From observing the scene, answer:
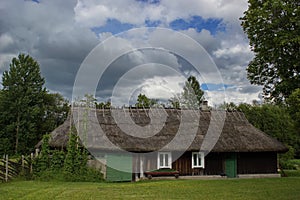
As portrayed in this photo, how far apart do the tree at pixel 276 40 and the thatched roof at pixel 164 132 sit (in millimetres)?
4919

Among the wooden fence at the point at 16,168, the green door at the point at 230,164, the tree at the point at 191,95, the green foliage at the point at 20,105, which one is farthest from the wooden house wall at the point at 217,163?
the tree at the point at 191,95

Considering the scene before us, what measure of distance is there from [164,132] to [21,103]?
66.2 feet

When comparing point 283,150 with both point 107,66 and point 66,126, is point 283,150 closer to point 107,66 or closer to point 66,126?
point 107,66

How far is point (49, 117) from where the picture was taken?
42.0 meters

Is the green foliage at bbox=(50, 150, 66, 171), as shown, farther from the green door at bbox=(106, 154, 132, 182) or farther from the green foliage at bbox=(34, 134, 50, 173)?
the green door at bbox=(106, 154, 132, 182)

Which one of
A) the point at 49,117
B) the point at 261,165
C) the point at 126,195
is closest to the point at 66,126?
the point at 126,195

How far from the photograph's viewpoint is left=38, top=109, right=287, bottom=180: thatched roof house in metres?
20.6

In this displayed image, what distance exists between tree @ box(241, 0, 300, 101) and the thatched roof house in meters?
4.95

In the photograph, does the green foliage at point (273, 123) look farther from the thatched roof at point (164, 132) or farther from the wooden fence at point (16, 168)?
the wooden fence at point (16, 168)

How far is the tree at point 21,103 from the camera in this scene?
35.8 metres

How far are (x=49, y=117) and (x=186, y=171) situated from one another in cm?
2518

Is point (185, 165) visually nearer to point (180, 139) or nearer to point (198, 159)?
point (198, 159)

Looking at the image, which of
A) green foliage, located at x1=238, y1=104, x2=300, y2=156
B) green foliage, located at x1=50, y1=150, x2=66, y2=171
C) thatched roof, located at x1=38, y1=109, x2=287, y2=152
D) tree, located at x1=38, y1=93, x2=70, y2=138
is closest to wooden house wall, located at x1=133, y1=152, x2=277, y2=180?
thatched roof, located at x1=38, y1=109, x2=287, y2=152

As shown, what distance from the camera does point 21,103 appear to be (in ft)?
119
